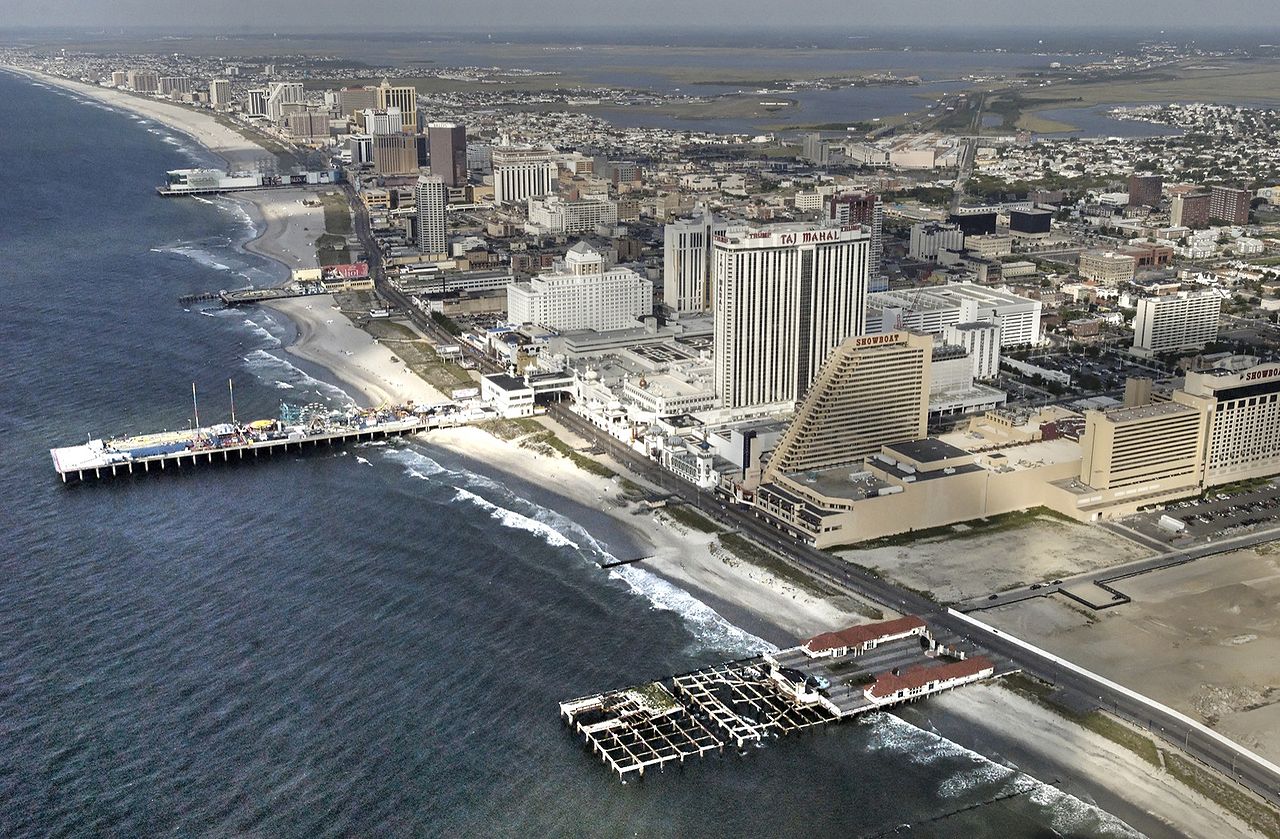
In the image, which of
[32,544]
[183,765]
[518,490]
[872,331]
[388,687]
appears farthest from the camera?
[872,331]

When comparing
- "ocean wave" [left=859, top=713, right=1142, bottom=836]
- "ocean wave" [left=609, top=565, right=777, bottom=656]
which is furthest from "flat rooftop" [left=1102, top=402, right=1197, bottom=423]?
"ocean wave" [left=859, top=713, right=1142, bottom=836]

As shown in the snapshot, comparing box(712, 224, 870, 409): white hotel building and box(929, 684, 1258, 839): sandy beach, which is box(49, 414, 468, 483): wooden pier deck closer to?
box(712, 224, 870, 409): white hotel building

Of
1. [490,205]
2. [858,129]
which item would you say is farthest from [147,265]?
[858,129]

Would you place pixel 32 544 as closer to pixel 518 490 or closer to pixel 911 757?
pixel 518 490

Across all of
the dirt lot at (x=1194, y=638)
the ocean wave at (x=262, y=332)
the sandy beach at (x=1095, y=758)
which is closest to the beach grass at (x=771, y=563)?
the dirt lot at (x=1194, y=638)

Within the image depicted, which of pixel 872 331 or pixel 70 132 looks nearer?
pixel 872 331

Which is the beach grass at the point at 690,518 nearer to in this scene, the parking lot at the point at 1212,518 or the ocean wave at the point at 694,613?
the ocean wave at the point at 694,613
